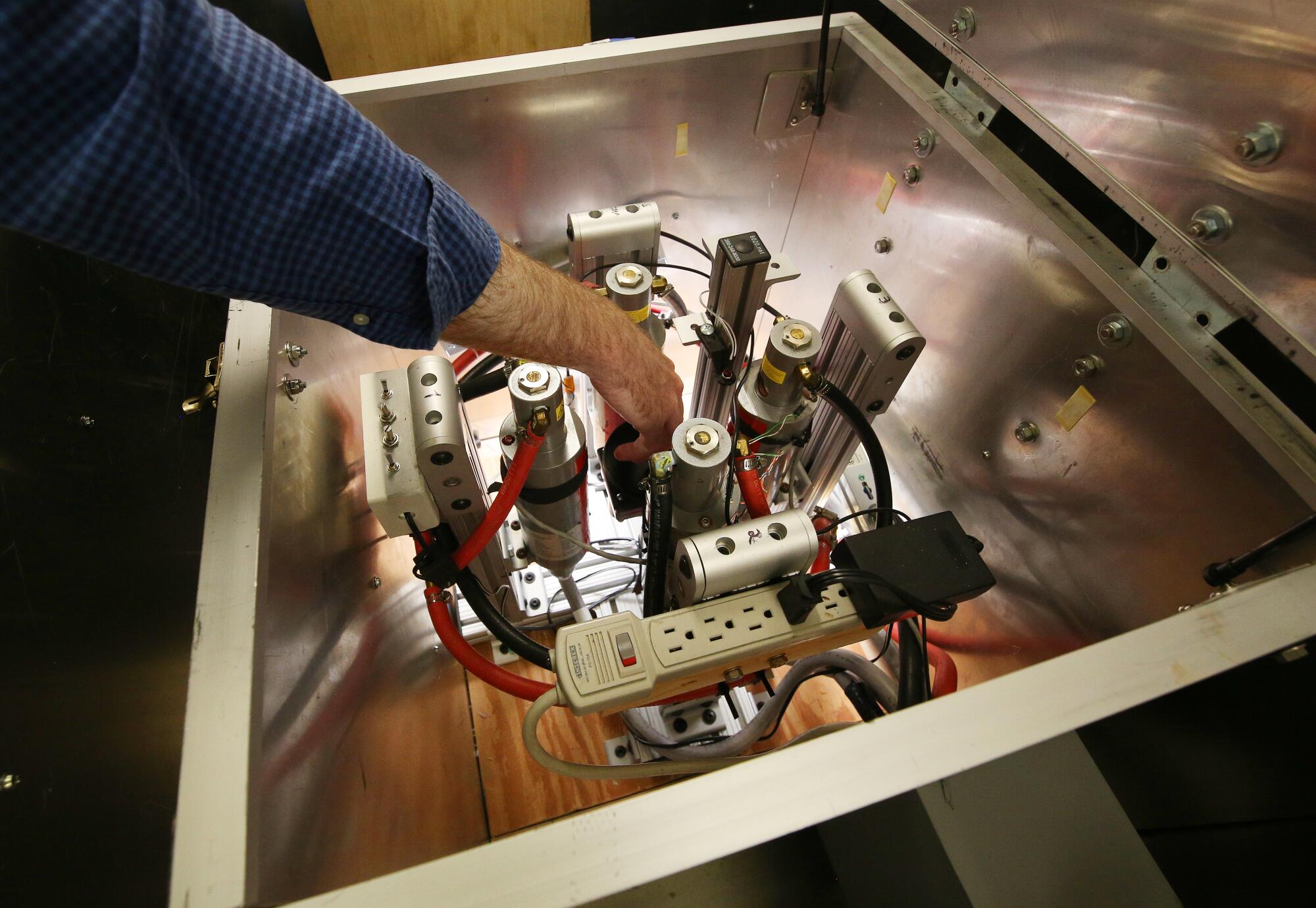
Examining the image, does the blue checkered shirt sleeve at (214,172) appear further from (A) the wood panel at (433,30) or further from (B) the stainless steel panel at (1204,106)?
(A) the wood panel at (433,30)

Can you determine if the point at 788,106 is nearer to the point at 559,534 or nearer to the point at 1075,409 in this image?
the point at 1075,409

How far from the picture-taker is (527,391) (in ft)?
2.36

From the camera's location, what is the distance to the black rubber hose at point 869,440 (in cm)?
81

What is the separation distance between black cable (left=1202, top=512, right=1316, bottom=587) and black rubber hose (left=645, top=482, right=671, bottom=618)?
0.54 m

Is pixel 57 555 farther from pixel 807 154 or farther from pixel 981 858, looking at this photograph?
pixel 807 154

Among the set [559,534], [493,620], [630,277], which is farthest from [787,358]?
[493,620]

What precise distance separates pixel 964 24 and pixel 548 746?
125cm

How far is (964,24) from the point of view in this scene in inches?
33.2

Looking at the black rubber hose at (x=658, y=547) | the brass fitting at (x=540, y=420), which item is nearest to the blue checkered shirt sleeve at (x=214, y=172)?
the brass fitting at (x=540, y=420)

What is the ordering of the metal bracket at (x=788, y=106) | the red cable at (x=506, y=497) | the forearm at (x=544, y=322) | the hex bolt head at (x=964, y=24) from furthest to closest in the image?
the metal bracket at (x=788, y=106) → the hex bolt head at (x=964, y=24) → the red cable at (x=506, y=497) → the forearm at (x=544, y=322)

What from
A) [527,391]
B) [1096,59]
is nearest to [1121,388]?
[1096,59]

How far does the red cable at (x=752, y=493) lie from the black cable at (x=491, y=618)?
1.00ft

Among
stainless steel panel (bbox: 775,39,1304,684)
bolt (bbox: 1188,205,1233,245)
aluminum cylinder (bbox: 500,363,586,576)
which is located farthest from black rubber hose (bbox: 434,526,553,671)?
bolt (bbox: 1188,205,1233,245)

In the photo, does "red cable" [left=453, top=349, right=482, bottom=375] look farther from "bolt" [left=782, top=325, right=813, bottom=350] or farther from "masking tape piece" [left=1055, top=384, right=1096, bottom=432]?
"masking tape piece" [left=1055, top=384, right=1096, bottom=432]
